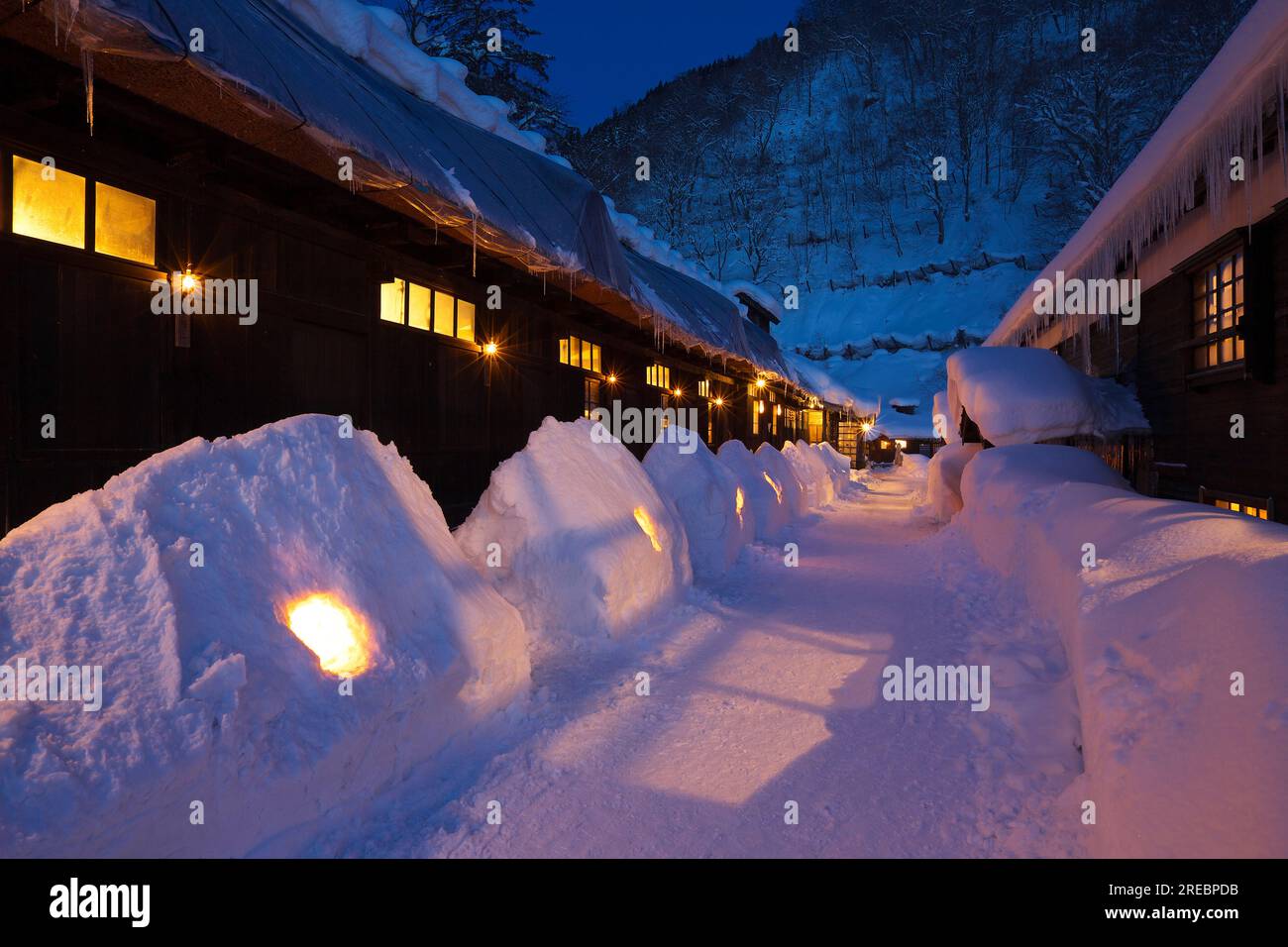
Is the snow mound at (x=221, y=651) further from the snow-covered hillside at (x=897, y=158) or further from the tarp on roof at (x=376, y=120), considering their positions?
the snow-covered hillside at (x=897, y=158)

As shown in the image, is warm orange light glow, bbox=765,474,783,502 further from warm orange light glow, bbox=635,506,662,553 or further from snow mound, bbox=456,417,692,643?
snow mound, bbox=456,417,692,643

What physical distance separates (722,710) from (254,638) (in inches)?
106

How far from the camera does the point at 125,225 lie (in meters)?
4.67

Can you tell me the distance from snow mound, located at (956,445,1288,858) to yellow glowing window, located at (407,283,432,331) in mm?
7054

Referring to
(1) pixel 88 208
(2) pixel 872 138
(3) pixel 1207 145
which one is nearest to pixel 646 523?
(1) pixel 88 208

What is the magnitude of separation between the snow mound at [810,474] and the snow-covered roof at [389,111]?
7003 mm

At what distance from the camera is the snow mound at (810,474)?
1623cm

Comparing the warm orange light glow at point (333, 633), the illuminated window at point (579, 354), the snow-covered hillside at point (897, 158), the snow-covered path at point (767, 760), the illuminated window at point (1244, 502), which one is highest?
the snow-covered hillside at point (897, 158)

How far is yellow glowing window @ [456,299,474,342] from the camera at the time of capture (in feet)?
28.1

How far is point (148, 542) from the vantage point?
2547 mm

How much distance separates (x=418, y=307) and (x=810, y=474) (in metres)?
11.9

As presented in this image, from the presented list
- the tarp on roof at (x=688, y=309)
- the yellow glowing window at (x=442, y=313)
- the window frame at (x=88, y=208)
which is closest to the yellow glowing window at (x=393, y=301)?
the yellow glowing window at (x=442, y=313)

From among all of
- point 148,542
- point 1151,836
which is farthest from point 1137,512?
point 148,542
